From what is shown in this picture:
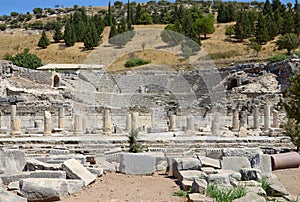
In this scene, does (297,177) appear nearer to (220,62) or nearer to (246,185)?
(246,185)

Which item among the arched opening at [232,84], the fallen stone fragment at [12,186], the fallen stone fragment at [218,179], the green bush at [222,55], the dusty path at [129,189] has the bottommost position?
the dusty path at [129,189]

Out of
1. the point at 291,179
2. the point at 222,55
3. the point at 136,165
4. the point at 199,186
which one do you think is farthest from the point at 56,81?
the point at 199,186

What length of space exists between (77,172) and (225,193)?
3.24 m

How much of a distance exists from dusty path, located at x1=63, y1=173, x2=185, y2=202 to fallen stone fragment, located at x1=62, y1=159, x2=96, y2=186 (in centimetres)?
15

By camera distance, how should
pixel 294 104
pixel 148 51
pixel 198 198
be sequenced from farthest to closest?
pixel 148 51 < pixel 294 104 < pixel 198 198

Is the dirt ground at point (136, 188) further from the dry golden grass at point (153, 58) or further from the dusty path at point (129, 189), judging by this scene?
the dry golden grass at point (153, 58)

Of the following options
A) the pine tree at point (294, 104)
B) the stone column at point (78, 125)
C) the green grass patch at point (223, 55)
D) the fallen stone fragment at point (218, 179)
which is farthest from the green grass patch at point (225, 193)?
the green grass patch at point (223, 55)

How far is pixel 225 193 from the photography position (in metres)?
6.83

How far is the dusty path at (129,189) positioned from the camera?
744 cm

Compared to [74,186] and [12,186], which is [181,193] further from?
[12,186]

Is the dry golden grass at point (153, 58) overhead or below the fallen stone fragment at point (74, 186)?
overhead

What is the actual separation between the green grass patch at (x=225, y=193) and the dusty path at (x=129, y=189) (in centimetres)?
58

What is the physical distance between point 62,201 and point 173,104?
26.7 meters

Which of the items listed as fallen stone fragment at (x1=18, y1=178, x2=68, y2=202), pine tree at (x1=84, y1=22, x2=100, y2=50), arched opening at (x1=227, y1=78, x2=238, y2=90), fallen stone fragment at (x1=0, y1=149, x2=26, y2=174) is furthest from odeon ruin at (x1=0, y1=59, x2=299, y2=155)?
pine tree at (x1=84, y1=22, x2=100, y2=50)
